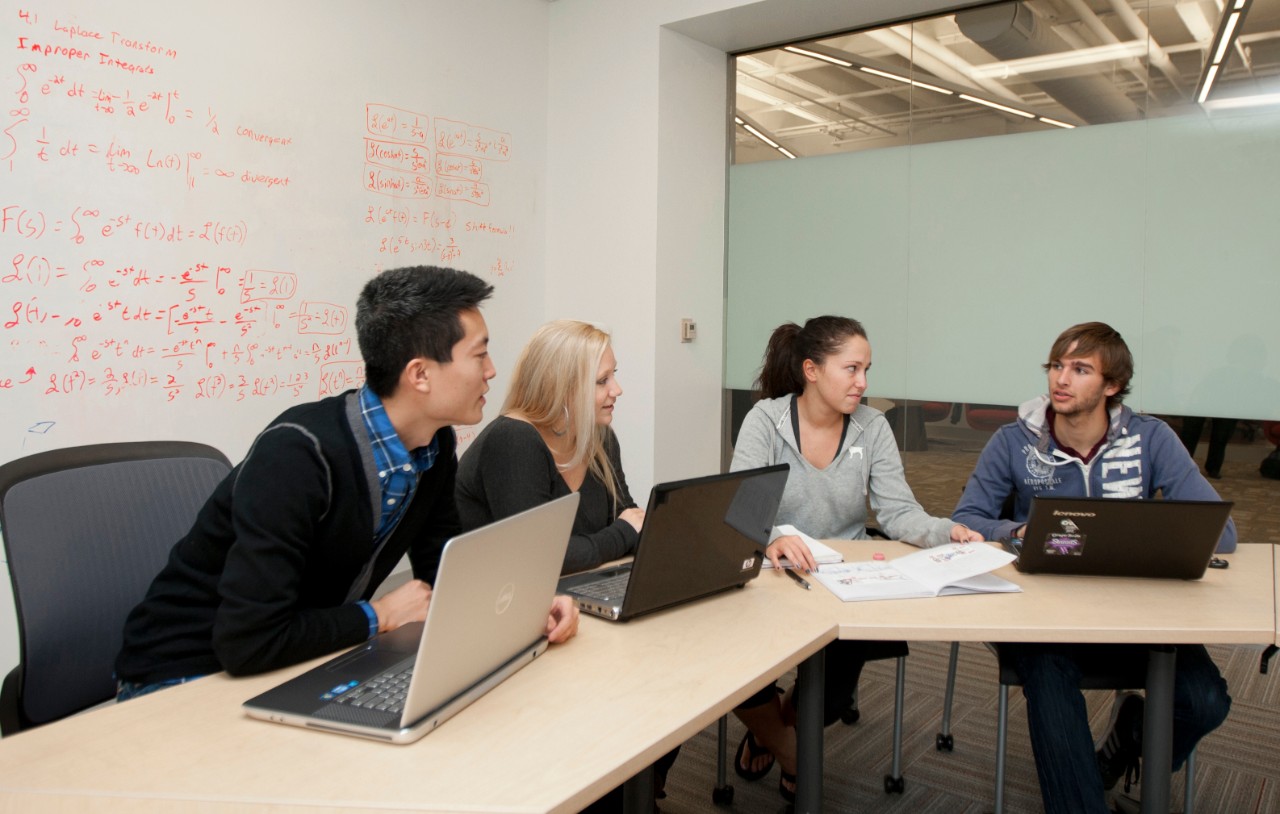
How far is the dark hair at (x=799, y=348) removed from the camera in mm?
2561

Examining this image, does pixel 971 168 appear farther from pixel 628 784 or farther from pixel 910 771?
pixel 628 784

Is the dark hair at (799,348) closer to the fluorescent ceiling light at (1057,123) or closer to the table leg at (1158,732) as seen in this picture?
the table leg at (1158,732)

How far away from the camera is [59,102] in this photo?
102 inches

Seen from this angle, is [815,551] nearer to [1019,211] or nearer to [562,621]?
[562,621]

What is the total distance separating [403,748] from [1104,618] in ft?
4.30

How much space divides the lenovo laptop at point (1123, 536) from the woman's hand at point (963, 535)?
243 mm

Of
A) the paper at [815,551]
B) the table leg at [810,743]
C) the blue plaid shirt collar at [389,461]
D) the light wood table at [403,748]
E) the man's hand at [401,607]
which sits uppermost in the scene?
the blue plaid shirt collar at [389,461]

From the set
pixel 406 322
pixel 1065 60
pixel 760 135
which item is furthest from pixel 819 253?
pixel 406 322

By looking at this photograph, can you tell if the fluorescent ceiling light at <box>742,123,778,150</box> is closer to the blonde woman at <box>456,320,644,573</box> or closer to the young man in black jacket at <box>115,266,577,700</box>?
the blonde woman at <box>456,320,644,573</box>

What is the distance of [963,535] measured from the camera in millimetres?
2289

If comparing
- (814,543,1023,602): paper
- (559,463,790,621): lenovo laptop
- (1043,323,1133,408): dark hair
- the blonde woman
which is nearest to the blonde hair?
the blonde woman

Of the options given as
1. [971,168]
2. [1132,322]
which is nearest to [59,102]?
[971,168]

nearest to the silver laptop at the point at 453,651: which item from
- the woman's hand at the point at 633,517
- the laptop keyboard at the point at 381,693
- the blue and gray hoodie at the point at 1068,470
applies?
the laptop keyboard at the point at 381,693

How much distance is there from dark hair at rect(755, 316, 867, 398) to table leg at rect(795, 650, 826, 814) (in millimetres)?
995
